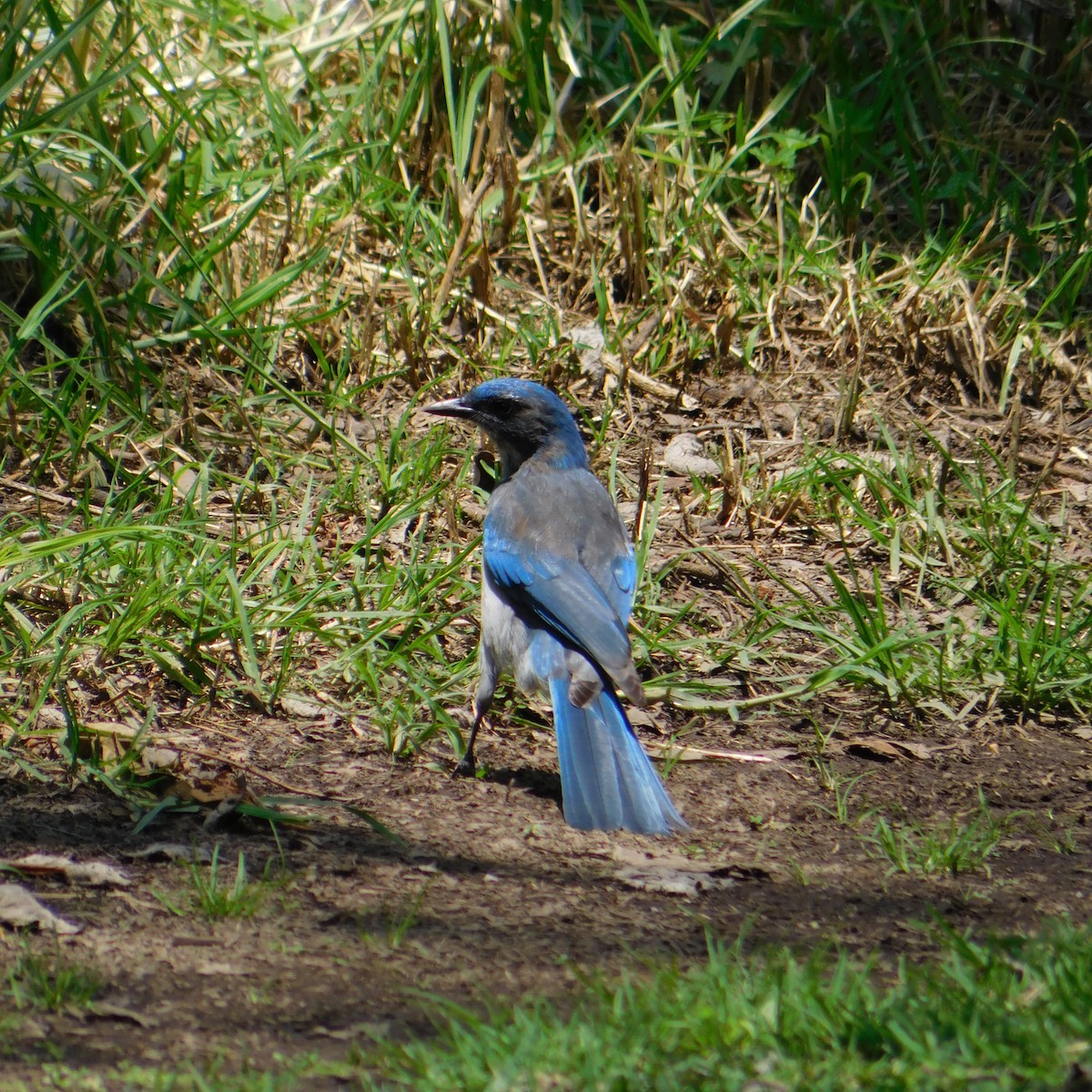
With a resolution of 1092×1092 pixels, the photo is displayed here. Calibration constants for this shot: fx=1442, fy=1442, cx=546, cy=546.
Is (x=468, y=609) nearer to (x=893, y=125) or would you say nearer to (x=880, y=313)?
(x=880, y=313)

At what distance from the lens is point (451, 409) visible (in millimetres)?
5398

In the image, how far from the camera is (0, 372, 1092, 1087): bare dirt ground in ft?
9.35

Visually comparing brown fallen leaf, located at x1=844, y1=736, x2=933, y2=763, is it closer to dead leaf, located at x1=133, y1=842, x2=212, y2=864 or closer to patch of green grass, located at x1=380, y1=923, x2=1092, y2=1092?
patch of green grass, located at x1=380, y1=923, x2=1092, y2=1092

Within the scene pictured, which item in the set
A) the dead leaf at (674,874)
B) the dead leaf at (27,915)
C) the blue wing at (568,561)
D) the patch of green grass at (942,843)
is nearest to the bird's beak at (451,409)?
the blue wing at (568,561)

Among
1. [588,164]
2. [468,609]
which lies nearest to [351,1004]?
[468,609]

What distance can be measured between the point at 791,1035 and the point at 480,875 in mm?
1314

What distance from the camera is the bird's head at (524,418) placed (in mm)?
5355

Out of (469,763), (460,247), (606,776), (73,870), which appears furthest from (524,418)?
(73,870)

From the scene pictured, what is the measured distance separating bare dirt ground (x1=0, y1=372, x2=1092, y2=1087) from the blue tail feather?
0.08 m

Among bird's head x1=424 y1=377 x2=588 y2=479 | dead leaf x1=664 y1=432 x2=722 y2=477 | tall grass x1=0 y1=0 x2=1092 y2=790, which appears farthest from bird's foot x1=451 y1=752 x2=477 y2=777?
dead leaf x1=664 y1=432 x2=722 y2=477

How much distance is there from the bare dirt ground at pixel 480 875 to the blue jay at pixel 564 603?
0.47 ft

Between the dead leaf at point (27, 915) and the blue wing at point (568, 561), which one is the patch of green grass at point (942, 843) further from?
the dead leaf at point (27, 915)

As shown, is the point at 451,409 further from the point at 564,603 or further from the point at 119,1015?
the point at 119,1015

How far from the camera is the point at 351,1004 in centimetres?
285
